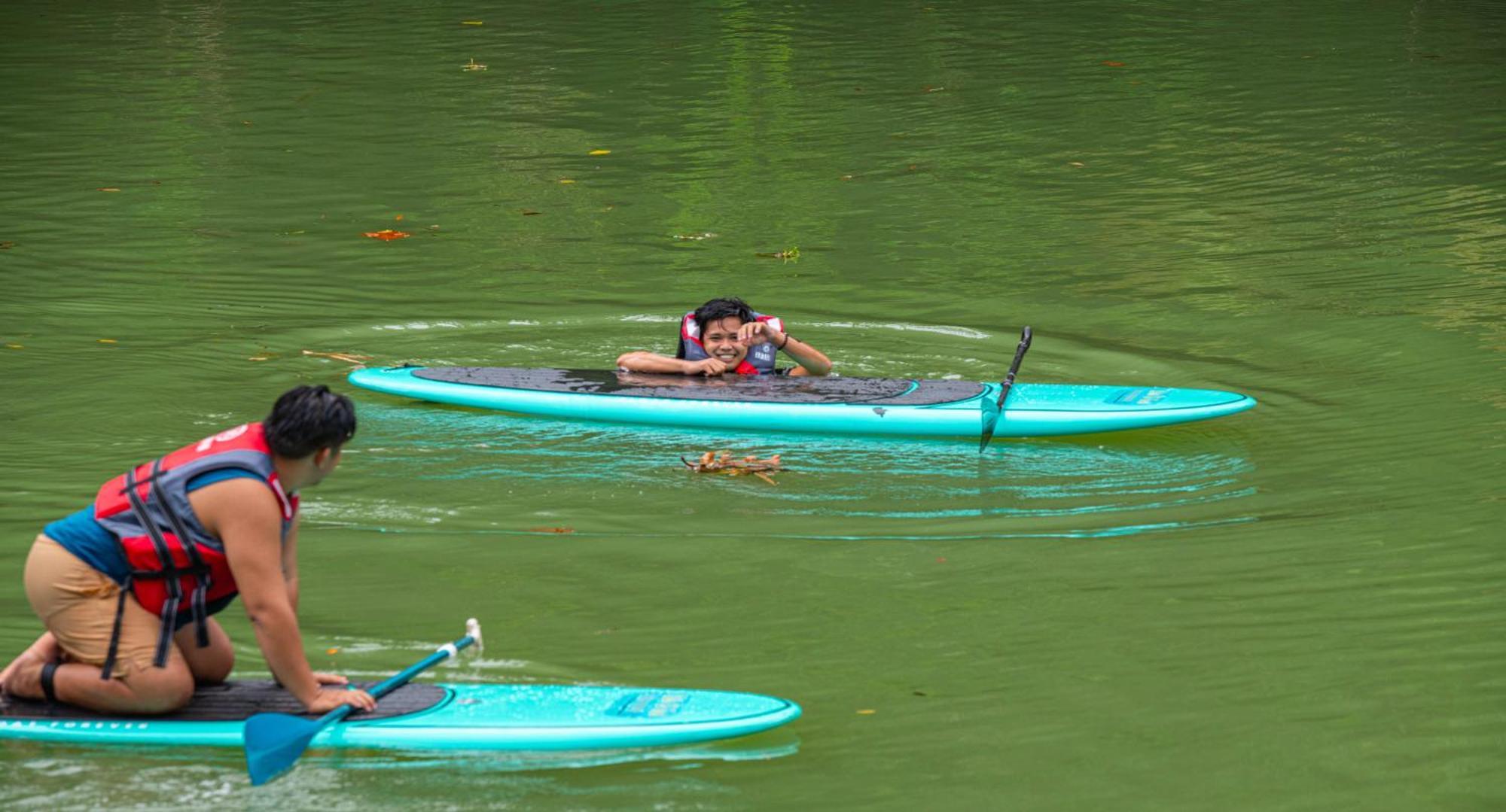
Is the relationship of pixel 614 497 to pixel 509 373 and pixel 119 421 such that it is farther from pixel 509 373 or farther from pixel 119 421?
pixel 119 421

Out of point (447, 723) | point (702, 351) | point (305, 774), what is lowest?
point (305, 774)

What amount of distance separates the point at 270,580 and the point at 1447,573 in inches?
172

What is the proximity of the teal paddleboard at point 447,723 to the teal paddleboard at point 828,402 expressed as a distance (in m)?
3.64

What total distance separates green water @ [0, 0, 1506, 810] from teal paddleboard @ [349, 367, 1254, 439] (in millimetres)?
134

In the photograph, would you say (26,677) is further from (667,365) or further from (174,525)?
(667,365)

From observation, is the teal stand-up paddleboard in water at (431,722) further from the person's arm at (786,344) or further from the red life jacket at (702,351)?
the red life jacket at (702,351)

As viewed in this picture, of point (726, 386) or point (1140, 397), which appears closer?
point (1140, 397)

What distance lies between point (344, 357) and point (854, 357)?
119 inches

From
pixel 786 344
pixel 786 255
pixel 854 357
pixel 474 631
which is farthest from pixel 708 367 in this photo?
pixel 474 631

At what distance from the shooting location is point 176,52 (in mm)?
21234

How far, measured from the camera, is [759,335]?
911cm

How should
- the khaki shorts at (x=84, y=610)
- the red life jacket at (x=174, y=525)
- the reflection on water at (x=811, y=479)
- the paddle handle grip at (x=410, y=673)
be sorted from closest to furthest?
the red life jacket at (x=174, y=525) → the khaki shorts at (x=84, y=610) → the paddle handle grip at (x=410, y=673) → the reflection on water at (x=811, y=479)

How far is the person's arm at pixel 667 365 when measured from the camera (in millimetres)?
9125

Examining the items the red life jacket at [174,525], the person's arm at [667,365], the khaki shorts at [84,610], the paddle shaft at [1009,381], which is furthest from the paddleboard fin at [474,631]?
the person's arm at [667,365]
